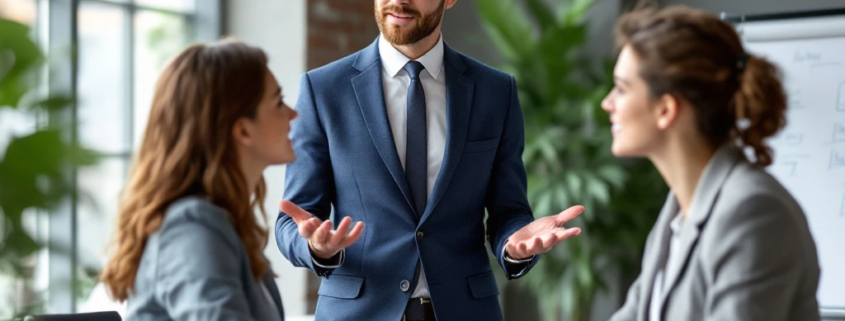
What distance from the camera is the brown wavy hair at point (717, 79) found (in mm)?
1688

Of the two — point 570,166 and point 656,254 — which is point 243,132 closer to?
point 656,254

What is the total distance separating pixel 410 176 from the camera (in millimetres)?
2363

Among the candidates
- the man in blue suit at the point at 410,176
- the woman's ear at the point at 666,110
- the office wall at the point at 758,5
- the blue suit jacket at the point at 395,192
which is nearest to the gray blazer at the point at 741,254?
the woman's ear at the point at 666,110

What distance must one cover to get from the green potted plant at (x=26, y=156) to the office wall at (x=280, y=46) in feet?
11.8

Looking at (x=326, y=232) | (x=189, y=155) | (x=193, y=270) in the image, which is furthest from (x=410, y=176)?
(x=193, y=270)

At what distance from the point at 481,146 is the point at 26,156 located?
1594 millimetres

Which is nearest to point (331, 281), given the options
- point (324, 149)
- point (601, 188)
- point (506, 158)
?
point (324, 149)

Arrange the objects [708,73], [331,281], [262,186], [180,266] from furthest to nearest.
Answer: [331,281] < [262,186] < [708,73] < [180,266]

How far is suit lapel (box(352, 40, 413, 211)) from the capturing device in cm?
233

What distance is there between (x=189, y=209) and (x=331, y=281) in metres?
0.81

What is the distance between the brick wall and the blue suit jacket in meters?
2.11

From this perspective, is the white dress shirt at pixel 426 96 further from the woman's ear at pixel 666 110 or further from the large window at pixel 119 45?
the large window at pixel 119 45

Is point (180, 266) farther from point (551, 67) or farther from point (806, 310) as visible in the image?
point (551, 67)

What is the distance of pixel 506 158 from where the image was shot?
2.46 metres
